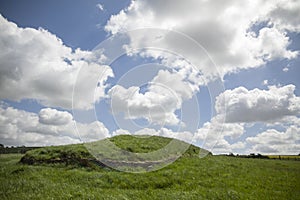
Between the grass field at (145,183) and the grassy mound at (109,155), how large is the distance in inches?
33.1

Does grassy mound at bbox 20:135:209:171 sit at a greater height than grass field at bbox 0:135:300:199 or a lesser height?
→ greater

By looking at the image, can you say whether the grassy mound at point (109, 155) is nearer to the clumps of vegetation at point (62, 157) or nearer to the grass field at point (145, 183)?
the clumps of vegetation at point (62, 157)

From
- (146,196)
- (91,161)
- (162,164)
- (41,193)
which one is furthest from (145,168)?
(41,193)

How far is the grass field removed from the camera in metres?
17.9

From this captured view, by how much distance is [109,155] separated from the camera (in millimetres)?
27844

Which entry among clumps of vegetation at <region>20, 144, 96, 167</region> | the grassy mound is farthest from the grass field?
the grassy mound

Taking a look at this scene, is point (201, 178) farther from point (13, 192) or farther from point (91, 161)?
point (13, 192)

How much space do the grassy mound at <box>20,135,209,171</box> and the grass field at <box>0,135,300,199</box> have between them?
0.84 m

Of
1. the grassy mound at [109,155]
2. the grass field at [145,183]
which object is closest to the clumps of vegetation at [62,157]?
the grassy mound at [109,155]

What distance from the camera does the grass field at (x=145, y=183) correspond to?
17875 mm

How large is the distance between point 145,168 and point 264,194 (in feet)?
35.2

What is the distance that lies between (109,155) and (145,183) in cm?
778

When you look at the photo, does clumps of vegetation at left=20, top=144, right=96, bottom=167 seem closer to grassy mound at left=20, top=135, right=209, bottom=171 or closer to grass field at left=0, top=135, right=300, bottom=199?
grassy mound at left=20, top=135, right=209, bottom=171

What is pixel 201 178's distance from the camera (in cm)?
2262
